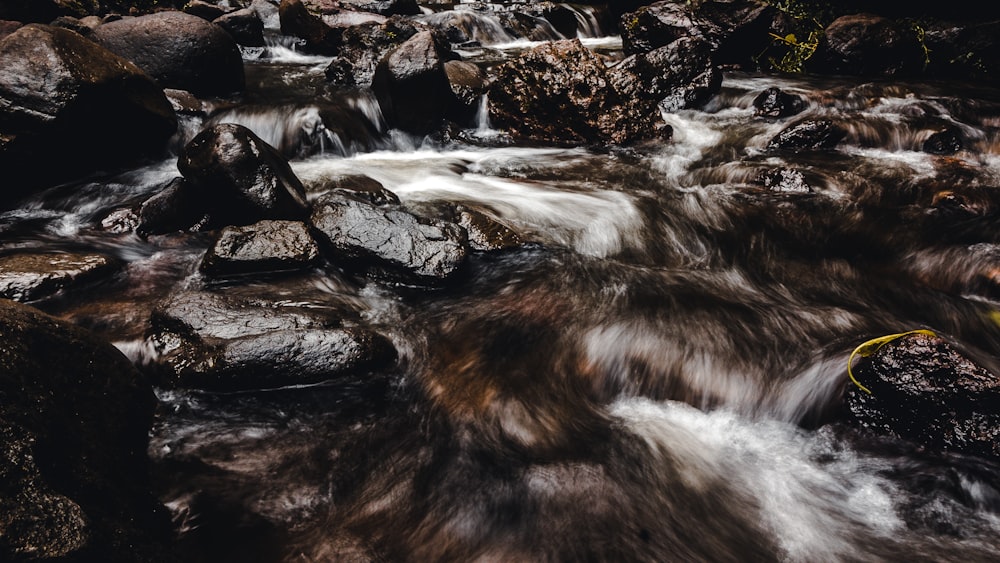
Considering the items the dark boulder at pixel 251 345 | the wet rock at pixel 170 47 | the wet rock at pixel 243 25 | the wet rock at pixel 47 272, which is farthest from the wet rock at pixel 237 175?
the wet rock at pixel 243 25

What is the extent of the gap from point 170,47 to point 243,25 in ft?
13.2

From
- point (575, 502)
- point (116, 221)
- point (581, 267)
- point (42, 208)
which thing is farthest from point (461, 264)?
point (42, 208)

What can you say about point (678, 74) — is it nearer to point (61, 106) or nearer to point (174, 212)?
Answer: point (174, 212)

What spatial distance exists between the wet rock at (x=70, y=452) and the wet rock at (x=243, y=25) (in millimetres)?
10509

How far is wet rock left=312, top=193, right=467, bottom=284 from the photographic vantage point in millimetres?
4152

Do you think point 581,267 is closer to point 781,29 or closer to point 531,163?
point 531,163

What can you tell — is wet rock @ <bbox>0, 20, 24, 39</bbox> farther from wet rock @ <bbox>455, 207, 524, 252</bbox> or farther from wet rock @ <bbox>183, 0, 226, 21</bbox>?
wet rock @ <bbox>455, 207, 524, 252</bbox>

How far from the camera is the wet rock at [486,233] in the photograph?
461 cm

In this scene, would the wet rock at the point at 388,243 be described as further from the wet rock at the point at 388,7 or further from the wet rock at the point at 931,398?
the wet rock at the point at 388,7

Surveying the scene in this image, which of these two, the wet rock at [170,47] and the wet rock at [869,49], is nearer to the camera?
the wet rock at [170,47]

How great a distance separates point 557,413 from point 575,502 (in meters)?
0.65

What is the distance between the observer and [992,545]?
240 cm

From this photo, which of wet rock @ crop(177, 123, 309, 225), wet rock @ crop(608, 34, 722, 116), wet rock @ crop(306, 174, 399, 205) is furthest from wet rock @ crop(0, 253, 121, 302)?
wet rock @ crop(608, 34, 722, 116)

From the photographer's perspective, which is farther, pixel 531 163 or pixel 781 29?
pixel 781 29
